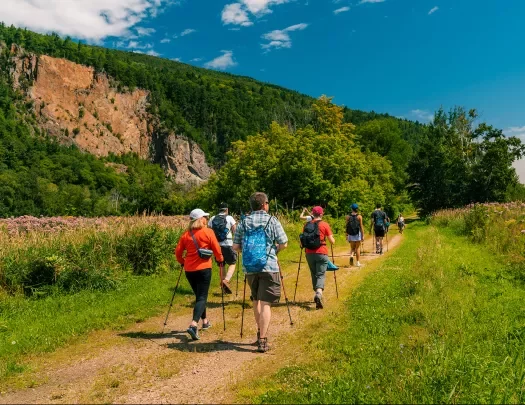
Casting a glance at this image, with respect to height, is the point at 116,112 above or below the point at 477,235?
above

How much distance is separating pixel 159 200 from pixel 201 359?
50.3m

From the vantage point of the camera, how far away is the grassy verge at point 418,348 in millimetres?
4484

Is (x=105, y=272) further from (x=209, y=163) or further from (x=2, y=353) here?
(x=209, y=163)

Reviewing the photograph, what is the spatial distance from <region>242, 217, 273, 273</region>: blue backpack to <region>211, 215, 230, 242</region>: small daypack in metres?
3.65

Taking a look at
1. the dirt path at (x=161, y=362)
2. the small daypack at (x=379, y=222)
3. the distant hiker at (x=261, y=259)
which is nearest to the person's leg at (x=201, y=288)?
the dirt path at (x=161, y=362)

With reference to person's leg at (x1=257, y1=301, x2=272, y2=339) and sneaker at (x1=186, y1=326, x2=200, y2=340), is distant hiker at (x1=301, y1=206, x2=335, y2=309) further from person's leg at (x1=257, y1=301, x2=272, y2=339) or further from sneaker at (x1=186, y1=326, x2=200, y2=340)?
sneaker at (x1=186, y1=326, x2=200, y2=340)

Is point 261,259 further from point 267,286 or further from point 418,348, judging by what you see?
point 418,348

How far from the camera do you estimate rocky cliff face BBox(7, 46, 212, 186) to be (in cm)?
13700

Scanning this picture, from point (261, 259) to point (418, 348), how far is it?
249cm

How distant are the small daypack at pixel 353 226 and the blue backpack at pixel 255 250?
8143 millimetres

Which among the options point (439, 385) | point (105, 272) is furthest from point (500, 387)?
point (105, 272)

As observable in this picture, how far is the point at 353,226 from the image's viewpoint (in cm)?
1427

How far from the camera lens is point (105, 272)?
11258mm

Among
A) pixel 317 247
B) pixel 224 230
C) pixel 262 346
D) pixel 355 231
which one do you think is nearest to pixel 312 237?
pixel 317 247
